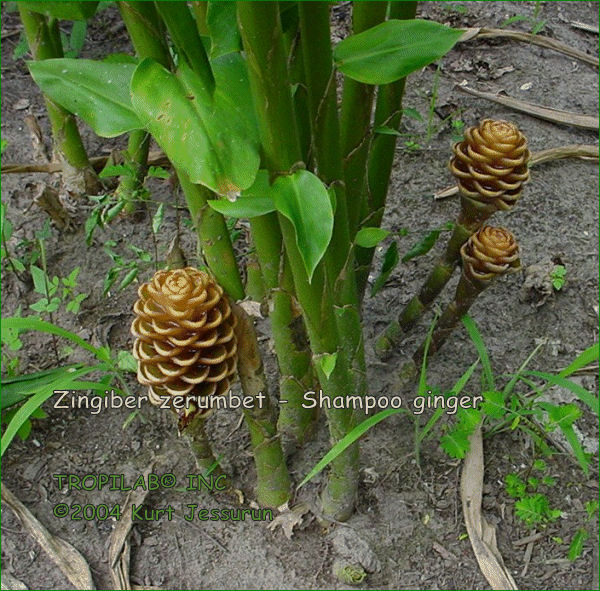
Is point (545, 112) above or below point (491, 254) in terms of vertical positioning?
below

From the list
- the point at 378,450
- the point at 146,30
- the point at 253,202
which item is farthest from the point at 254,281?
the point at 146,30

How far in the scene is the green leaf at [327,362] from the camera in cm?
82

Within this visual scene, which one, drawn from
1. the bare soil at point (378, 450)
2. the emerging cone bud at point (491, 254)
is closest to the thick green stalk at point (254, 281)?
the bare soil at point (378, 450)

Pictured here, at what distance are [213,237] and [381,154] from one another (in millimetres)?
349

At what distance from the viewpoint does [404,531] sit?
1.09 meters

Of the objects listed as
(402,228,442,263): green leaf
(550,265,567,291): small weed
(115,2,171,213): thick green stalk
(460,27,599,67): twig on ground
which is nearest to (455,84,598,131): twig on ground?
(460,27,599,67): twig on ground

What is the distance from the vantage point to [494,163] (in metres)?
0.92

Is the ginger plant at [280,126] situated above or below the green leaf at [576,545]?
above

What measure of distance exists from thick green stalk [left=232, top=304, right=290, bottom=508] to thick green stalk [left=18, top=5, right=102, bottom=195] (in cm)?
81

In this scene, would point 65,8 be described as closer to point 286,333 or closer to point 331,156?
point 331,156

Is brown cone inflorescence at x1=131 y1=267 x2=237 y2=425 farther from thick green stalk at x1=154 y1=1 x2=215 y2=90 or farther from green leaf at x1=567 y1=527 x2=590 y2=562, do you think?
green leaf at x1=567 y1=527 x2=590 y2=562

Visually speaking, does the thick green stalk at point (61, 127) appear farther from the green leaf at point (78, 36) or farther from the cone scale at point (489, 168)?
the cone scale at point (489, 168)

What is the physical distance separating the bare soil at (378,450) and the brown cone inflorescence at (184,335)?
16.2 inches

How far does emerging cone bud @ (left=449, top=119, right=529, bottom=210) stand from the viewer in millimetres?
911
